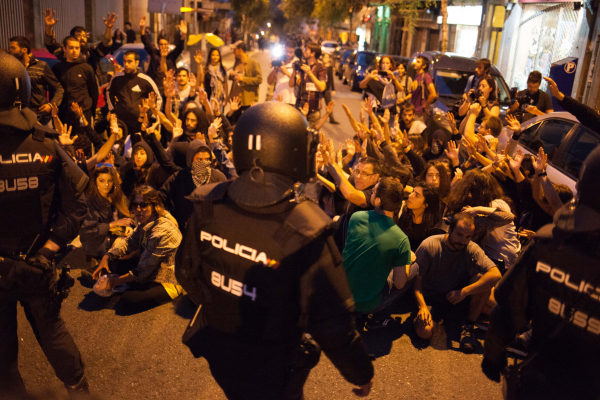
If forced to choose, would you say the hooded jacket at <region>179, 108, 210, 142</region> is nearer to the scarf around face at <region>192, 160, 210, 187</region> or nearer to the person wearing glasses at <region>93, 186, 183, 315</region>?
the scarf around face at <region>192, 160, 210, 187</region>

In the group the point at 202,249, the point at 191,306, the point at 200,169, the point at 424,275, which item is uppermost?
the point at 202,249

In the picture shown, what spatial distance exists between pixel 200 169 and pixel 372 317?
2.06 m

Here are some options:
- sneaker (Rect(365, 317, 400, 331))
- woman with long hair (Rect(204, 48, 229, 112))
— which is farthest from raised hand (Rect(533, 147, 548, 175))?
woman with long hair (Rect(204, 48, 229, 112))

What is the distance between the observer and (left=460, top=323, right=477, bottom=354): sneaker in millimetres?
4262

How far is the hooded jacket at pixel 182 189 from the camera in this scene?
16.7 ft

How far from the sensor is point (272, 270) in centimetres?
204

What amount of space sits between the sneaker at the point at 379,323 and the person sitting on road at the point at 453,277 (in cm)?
22

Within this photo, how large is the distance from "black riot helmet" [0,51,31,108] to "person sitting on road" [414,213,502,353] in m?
3.13

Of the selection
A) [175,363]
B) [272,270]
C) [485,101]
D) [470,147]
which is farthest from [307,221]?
[485,101]

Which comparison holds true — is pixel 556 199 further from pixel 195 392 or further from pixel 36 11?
pixel 36 11

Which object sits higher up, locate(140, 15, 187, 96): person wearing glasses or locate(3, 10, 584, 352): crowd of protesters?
locate(140, 15, 187, 96): person wearing glasses

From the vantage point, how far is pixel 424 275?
4.52 meters

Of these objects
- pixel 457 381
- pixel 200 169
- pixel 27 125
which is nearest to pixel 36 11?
pixel 200 169

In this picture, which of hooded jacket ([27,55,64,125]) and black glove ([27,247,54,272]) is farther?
hooded jacket ([27,55,64,125])
